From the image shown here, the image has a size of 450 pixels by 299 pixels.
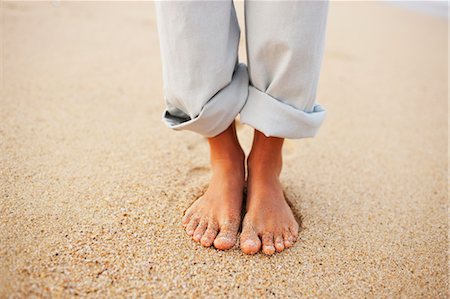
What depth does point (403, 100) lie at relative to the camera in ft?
5.95

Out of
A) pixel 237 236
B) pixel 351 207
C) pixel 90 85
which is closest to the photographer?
pixel 237 236

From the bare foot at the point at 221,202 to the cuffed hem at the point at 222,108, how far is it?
3.6 inches

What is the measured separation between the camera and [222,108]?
2.80 feet

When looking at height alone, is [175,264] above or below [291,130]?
below

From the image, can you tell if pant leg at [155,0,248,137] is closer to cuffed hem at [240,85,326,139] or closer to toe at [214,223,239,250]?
cuffed hem at [240,85,326,139]

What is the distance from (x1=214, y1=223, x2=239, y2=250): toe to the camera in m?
0.88

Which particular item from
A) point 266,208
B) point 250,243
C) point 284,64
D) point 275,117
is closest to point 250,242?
point 250,243

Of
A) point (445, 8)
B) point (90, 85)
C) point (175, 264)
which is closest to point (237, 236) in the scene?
point (175, 264)

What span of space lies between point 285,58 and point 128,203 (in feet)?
1.75

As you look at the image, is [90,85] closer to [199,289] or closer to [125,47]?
[125,47]

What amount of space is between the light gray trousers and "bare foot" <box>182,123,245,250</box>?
0.33 ft

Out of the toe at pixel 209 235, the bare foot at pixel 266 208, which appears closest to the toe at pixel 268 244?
the bare foot at pixel 266 208

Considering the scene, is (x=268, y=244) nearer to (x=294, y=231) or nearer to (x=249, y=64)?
(x=294, y=231)

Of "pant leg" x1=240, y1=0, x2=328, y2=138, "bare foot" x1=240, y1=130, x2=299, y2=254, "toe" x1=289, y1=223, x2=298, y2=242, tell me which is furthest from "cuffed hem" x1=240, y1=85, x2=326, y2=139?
"toe" x1=289, y1=223, x2=298, y2=242
